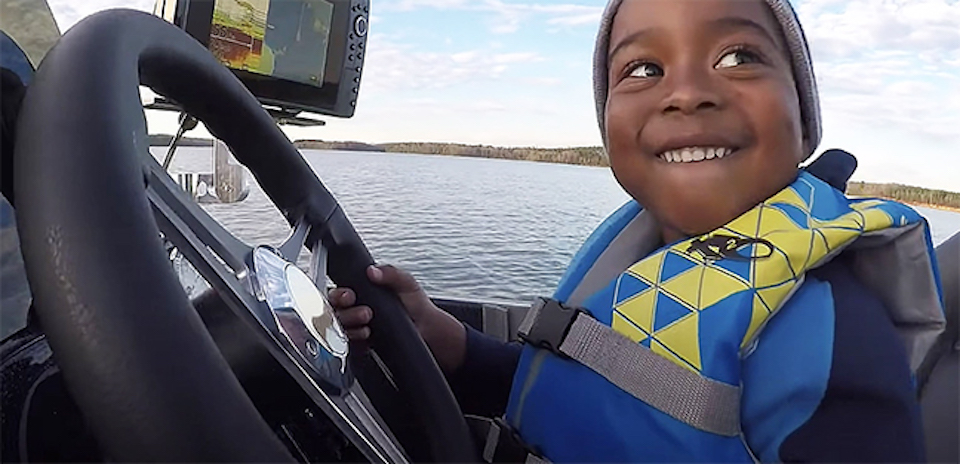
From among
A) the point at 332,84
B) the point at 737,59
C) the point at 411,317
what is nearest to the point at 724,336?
the point at 737,59

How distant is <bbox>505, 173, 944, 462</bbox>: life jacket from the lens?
83 cm

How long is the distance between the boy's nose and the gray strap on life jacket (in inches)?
10.5

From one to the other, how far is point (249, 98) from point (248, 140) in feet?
0.17

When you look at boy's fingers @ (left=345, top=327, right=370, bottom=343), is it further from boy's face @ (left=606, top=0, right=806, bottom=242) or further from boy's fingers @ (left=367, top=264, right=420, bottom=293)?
boy's face @ (left=606, top=0, right=806, bottom=242)

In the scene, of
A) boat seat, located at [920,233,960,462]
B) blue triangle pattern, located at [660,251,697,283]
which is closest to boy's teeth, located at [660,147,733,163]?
blue triangle pattern, located at [660,251,697,283]

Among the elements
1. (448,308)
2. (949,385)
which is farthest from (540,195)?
(949,385)

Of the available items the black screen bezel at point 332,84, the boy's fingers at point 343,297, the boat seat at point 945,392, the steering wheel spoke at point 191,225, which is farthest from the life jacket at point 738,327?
the black screen bezel at point 332,84

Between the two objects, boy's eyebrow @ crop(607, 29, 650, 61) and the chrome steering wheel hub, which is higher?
boy's eyebrow @ crop(607, 29, 650, 61)

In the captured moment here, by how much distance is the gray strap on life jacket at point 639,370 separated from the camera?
83 centimetres

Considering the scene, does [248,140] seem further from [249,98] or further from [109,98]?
[109,98]

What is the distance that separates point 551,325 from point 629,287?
105 mm

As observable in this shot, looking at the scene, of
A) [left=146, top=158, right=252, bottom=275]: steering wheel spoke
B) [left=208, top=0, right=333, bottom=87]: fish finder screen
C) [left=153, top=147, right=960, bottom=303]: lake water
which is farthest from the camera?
[left=153, top=147, right=960, bottom=303]: lake water

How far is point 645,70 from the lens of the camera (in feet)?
3.42

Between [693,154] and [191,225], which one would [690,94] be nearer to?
[693,154]
